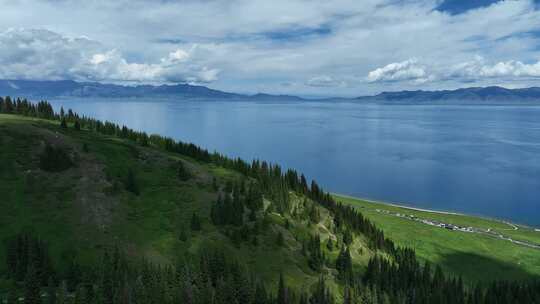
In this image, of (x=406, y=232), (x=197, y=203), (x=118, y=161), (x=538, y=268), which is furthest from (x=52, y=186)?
(x=538, y=268)

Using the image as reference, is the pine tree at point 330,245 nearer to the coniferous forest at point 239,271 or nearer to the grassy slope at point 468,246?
the coniferous forest at point 239,271

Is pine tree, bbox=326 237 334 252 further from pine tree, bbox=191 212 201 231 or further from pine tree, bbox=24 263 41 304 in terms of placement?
pine tree, bbox=24 263 41 304

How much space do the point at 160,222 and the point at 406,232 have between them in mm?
96531

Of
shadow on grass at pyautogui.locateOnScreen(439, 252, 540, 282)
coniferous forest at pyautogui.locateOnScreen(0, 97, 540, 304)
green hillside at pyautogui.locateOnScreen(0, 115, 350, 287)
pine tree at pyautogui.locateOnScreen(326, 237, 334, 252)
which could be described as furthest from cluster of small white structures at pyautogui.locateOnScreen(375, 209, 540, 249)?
pine tree at pyautogui.locateOnScreen(326, 237, 334, 252)

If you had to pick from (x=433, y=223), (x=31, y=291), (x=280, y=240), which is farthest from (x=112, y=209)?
(x=433, y=223)

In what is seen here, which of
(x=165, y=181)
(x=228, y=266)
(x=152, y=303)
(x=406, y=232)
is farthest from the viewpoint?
(x=406, y=232)

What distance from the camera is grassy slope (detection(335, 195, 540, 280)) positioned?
117875 millimetres

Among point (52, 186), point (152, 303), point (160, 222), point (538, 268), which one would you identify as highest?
point (52, 186)

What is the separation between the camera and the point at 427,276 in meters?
98.3

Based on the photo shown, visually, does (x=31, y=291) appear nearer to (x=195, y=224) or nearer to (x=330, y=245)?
(x=195, y=224)

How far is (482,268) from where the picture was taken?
11931cm

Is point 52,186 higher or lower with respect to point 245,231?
higher

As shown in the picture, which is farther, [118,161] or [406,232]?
[406,232]

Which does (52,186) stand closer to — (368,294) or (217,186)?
(217,186)
